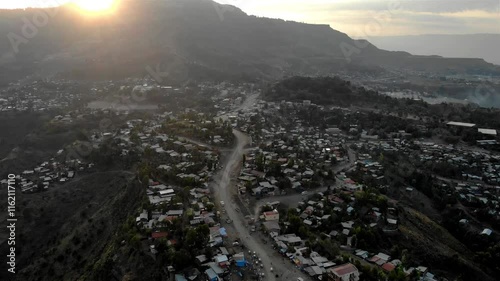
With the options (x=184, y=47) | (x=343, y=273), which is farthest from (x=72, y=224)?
(x=184, y=47)

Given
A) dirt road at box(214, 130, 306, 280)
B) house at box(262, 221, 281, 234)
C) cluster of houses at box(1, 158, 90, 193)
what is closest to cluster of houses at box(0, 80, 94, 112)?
cluster of houses at box(1, 158, 90, 193)

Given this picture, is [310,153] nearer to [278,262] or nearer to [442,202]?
[442,202]

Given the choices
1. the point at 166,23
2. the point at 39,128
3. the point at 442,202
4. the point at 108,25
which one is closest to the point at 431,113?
the point at 442,202

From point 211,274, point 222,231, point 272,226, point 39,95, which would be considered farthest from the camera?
point 39,95

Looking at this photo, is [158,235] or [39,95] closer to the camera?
[158,235]

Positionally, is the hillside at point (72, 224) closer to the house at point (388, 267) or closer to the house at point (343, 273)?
the house at point (343, 273)

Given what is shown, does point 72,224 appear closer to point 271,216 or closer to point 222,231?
point 222,231
